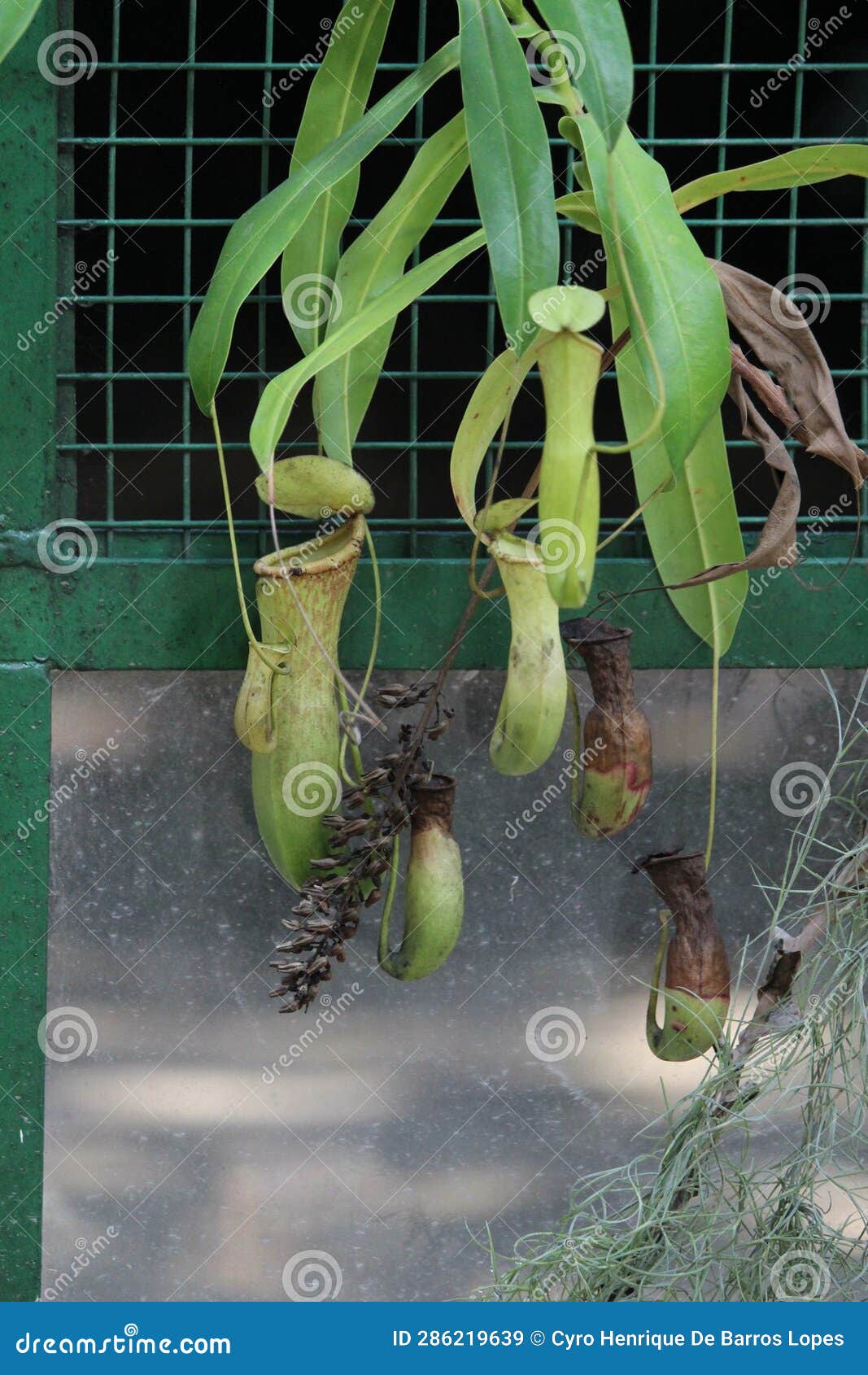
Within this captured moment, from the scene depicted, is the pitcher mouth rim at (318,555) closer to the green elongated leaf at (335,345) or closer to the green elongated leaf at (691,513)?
the green elongated leaf at (335,345)

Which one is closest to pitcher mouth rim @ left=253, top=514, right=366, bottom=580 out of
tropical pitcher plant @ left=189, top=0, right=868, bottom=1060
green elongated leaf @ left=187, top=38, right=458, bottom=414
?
tropical pitcher plant @ left=189, top=0, right=868, bottom=1060

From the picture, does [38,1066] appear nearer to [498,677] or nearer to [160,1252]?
[160,1252]

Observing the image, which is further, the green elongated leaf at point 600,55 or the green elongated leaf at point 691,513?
the green elongated leaf at point 691,513

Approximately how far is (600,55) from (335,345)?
0.23 meters

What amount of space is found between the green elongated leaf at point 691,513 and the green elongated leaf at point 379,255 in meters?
0.15

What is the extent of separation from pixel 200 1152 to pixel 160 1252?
9cm

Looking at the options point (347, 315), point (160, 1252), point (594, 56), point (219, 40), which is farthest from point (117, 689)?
point (219, 40)

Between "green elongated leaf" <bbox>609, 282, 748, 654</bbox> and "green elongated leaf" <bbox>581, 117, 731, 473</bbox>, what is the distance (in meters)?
0.10

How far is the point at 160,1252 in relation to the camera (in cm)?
104

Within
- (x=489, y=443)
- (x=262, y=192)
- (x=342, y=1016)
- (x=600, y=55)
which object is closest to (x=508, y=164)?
(x=600, y=55)

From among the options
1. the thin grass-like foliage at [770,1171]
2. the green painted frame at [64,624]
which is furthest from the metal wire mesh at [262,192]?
the thin grass-like foliage at [770,1171]

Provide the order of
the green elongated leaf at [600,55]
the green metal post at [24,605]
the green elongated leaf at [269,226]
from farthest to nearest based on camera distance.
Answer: the green metal post at [24,605] < the green elongated leaf at [269,226] < the green elongated leaf at [600,55]

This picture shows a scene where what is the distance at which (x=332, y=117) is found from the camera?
34.5 inches

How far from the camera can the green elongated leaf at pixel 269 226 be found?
78cm
